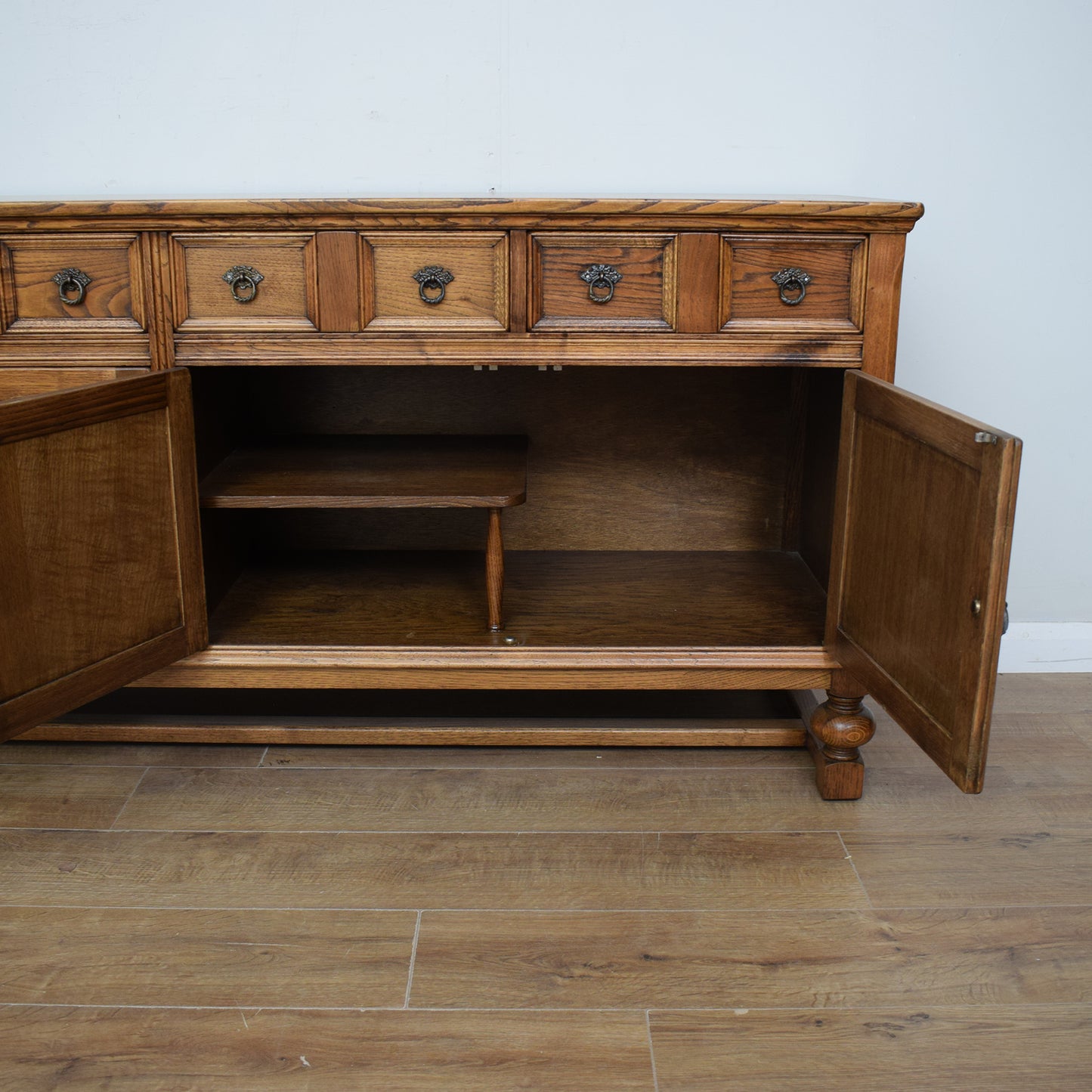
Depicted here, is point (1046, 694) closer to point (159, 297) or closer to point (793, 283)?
point (793, 283)

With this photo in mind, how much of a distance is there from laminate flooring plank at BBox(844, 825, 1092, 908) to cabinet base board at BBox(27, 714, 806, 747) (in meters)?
0.31

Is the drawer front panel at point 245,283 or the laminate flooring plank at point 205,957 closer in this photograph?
the laminate flooring plank at point 205,957

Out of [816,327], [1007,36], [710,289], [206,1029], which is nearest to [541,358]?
[710,289]

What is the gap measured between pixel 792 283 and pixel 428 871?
112cm

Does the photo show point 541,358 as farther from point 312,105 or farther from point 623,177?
point 312,105

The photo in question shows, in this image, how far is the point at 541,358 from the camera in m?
1.95

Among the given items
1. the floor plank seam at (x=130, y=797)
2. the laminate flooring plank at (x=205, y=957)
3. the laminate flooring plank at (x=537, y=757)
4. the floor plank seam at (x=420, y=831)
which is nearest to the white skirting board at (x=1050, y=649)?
the laminate flooring plank at (x=537, y=757)

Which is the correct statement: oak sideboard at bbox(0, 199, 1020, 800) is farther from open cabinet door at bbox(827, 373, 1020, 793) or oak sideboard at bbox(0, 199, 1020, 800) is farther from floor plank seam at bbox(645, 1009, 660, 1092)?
floor plank seam at bbox(645, 1009, 660, 1092)

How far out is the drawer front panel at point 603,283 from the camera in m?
1.91

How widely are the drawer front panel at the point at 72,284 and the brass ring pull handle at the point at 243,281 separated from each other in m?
0.15

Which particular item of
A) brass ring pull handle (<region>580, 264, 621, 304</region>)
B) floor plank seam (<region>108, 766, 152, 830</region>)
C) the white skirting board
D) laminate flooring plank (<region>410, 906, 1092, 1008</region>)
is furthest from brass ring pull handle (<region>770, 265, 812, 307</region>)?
floor plank seam (<region>108, 766, 152, 830</region>)

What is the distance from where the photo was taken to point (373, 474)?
2191 mm

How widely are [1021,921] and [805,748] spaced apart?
1.92ft

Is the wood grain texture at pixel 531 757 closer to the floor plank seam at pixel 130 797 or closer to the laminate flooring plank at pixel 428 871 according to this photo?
the floor plank seam at pixel 130 797
